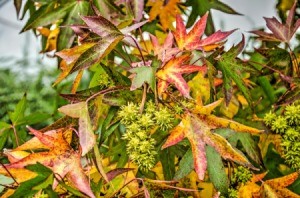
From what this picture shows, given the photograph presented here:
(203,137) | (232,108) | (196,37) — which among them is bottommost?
(232,108)

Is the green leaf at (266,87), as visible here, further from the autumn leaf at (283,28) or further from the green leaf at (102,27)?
the green leaf at (102,27)

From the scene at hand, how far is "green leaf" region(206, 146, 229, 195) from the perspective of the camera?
710mm

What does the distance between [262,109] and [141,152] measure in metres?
0.48

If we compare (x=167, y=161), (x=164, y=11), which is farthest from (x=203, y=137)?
(x=164, y=11)

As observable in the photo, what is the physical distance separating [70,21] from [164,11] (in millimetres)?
270

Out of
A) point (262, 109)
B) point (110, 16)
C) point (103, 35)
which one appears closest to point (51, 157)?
point (103, 35)

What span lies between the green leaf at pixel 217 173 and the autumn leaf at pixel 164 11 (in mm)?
513

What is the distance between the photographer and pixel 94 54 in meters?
0.66

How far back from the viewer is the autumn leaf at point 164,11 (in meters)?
1.16

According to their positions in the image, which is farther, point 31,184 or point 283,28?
point 283,28

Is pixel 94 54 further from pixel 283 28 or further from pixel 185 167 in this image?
pixel 283 28

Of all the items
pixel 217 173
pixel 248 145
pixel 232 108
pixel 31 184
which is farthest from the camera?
pixel 232 108

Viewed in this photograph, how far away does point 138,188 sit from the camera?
76 centimetres

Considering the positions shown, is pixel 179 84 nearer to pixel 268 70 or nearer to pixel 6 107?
pixel 268 70
